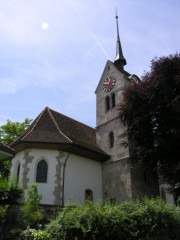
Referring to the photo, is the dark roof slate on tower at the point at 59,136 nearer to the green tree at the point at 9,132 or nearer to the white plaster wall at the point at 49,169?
the white plaster wall at the point at 49,169

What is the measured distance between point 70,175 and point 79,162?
1.36 metres

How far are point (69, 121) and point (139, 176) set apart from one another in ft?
24.5

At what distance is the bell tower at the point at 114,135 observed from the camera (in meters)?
21.5

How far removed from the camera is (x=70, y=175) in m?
20.8

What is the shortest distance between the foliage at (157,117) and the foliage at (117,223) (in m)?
6.17

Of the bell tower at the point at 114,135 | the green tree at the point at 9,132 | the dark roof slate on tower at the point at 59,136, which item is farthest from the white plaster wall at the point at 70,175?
the green tree at the point at 9,132

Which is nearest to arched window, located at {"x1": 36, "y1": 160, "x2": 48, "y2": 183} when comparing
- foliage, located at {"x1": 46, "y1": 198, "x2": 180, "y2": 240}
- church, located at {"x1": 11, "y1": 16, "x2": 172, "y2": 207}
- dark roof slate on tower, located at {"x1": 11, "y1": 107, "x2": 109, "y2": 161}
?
church, located at {"x1": 11, "y1": 16, "x2": 172, "y2": 207}

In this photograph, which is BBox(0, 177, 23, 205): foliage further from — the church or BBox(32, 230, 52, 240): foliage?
BBox(32, 230, 52, 240): foliage

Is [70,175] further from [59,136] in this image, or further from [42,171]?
[59,136]

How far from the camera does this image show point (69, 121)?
25703 mm

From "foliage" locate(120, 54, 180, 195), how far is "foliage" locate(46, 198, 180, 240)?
20.3 ft

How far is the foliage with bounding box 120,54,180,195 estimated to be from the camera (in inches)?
707

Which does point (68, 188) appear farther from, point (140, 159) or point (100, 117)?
point (100, 117)

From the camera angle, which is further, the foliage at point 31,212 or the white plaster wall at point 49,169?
the white plaster wall at point 49,169
